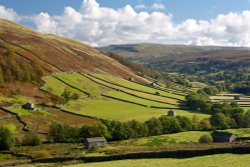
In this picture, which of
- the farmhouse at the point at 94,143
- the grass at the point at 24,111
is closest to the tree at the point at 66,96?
the grass at the point at 24,111

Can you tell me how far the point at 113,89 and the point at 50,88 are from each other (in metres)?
33.1

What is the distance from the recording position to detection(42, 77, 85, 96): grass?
523 ft

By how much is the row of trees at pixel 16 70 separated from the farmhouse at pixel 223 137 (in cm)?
8864

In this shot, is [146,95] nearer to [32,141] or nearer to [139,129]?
[139,129]

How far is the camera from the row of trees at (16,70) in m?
160

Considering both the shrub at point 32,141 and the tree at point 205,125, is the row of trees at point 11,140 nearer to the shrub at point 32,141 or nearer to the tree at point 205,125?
the shrub at point 32,141

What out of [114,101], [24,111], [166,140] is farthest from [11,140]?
[114,101]

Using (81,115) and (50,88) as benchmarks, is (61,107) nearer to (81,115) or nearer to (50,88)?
(81,115)

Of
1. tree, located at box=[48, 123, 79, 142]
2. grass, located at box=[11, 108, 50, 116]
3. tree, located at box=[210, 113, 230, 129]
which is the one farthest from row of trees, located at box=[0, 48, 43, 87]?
tree, located at box=[210, 113, 230, 129]

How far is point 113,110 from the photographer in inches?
5714

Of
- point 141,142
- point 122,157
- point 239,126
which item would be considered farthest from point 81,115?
point 122,157

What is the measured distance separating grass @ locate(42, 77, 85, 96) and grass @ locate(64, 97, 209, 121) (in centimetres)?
1026

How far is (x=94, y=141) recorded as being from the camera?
90062 mm

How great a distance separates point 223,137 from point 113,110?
193ft
